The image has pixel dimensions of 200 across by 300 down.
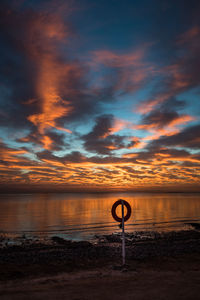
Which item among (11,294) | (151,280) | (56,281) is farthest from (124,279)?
(11,294)

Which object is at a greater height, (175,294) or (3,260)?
(175,294)

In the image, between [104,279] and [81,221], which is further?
[81,221]

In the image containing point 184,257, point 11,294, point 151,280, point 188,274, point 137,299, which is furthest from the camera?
point 184,257

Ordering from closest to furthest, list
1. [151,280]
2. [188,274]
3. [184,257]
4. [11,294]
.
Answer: [11,294], [151,280], [188,274], [184,257]

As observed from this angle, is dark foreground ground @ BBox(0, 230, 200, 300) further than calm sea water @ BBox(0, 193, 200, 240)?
No

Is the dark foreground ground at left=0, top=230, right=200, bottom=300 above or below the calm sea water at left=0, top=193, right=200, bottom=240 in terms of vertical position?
above

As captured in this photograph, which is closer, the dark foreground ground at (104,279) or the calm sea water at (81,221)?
the dark foreground ground at (104,279)

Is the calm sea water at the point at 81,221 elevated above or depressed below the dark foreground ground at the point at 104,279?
below

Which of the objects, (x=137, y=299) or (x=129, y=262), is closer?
(x=137, y=299)

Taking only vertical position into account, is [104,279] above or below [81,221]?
above

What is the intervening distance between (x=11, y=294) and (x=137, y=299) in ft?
14.2

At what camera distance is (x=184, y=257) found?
12688 millimetres

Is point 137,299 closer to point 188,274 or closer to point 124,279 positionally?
point 124,279

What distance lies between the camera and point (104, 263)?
11.7 meters
